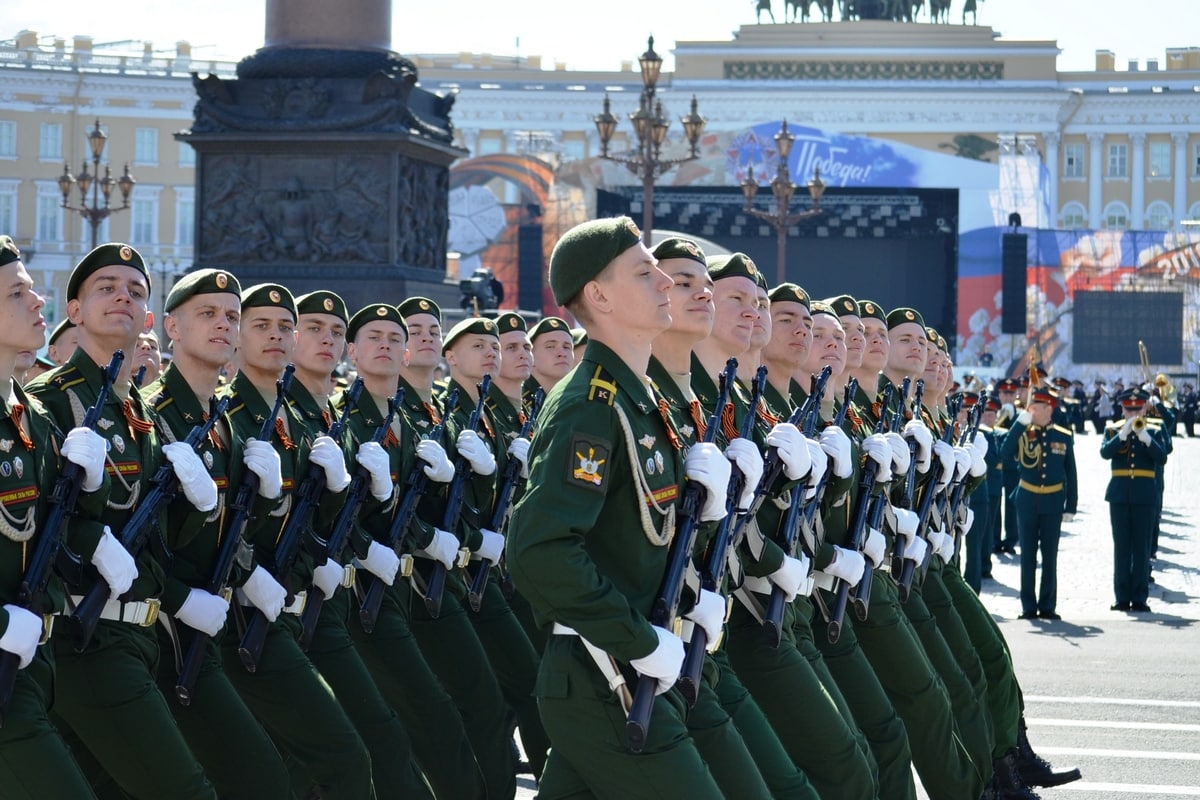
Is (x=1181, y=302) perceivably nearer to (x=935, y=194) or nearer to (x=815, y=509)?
(x=935, y=194)

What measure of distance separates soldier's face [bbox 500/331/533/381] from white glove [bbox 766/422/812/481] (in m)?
Result: 2.85

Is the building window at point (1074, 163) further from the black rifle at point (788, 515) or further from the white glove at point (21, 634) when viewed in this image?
the white glove at point (21, 634)

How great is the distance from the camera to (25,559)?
467cm

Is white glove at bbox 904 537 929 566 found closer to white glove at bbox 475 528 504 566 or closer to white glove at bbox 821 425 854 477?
white glove at bbox 821 425 854 477

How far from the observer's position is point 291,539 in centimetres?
612

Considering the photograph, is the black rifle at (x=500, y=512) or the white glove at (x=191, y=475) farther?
the black rifle at (x=500, y=512)

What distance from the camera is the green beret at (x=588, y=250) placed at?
15.2ft

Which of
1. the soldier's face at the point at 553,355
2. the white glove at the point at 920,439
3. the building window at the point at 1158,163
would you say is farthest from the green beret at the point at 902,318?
the building window at the point at 1158,163

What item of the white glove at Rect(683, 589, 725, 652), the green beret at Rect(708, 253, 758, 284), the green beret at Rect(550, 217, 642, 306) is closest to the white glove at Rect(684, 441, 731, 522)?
the white glove at Rect(683, 589, 725, 652)

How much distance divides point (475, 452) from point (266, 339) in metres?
1.12

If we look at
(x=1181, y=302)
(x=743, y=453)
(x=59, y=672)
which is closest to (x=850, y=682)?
(x=743, y=453)

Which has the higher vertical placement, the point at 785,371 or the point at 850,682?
the point at 785,371

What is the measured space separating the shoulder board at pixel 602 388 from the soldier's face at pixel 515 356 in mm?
3653

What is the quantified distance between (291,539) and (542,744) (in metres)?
1.50
